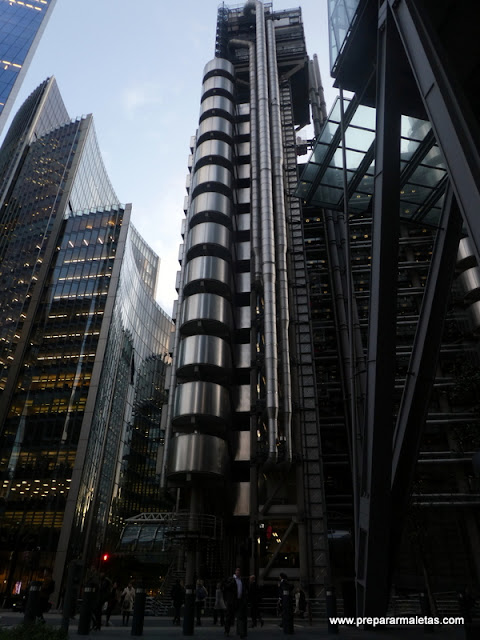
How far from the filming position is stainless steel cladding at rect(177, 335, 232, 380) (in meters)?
36.8

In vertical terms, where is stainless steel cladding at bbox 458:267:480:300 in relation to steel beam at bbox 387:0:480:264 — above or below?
above

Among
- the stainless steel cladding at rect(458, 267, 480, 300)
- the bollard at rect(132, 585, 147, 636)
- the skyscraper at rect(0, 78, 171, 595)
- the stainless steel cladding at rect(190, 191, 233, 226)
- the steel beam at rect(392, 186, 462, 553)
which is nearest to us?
the steel beam at rect(392, 186, 462, 553)

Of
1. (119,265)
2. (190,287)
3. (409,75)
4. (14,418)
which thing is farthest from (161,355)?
(409,75)

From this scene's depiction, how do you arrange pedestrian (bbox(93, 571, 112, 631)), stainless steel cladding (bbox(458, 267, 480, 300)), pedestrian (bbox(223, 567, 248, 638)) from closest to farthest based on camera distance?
pedestrian (bbox(223, 567, 248, 638)) < pedestrian (bbox(93, 571, 112, 631)) < stainless steel cladding (bbox(458, 267, 480, 300))

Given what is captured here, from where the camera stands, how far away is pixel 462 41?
358 inches

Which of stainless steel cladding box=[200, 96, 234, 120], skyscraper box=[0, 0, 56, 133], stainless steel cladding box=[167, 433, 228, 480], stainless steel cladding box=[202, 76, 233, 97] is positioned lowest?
stainless steel cladding box=[167, 433, 228, 480]

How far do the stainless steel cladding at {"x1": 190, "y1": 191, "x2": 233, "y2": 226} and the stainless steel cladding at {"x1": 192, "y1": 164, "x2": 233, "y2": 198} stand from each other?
3.84 feet

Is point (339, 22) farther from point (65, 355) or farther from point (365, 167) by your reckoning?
point (65, 355)

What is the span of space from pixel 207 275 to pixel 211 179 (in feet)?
37.2

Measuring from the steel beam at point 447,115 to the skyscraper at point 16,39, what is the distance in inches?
3683

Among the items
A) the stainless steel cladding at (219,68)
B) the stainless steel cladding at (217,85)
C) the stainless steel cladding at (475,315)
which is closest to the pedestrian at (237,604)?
the stainless steel cladding at (475,315)

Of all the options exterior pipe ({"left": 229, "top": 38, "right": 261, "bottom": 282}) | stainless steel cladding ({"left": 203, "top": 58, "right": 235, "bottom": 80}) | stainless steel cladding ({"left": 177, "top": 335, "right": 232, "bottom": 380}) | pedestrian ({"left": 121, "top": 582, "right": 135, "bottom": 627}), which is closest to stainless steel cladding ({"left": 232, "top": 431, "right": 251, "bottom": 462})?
stainless steel cladding ({"left": 177, "top": 335, "right": 232, "bottom": 380})

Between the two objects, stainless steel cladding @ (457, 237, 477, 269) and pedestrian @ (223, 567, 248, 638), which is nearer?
pedestrian @ (223, 567, 248, 638)

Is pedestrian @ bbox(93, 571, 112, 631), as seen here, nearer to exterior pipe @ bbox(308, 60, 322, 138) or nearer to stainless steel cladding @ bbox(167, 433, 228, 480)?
stainless steel cladding @ bbox(167, 433, 228, 480)
